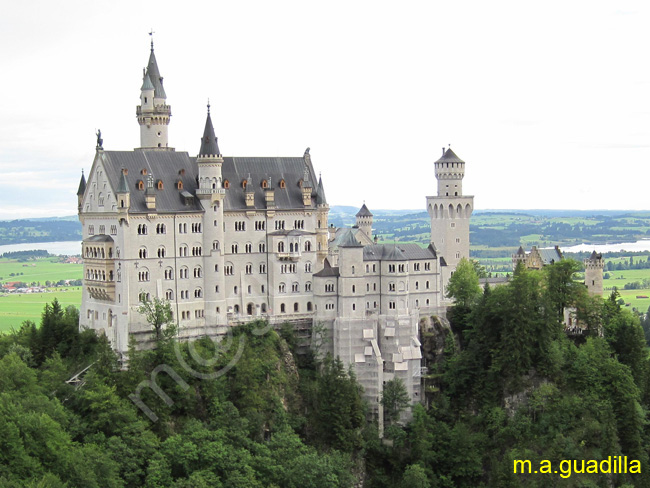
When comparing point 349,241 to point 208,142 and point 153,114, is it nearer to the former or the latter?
point 208,142

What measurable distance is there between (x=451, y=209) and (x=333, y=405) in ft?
93.2

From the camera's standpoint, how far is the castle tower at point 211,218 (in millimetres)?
87675

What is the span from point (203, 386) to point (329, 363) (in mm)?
12696

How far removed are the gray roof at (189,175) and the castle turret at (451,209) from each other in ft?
50.4

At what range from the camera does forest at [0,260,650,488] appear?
7544 centimetres

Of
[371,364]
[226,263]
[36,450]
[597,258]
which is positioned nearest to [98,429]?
[36,450]

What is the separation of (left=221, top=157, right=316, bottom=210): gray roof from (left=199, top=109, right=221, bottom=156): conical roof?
161 inches

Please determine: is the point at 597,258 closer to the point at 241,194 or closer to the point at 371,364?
the point at 371,364

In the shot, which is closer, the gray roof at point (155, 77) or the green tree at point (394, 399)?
→ the green tree at point (394, 399)

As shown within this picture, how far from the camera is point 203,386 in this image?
270 feet

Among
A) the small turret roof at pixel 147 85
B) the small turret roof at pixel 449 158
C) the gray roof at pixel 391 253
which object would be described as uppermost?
the small turret roof at pixel 147 85

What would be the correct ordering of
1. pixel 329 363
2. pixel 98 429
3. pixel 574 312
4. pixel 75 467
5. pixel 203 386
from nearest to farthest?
pixel 75 467, pixel 98 429, pixel 203 386, pixel 329 363, pixel 574 312

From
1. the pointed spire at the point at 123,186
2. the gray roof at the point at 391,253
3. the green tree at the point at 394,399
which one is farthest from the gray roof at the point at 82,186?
the green tree at the point at 394,399

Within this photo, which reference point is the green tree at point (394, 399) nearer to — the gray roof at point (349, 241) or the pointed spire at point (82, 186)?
the gray roof at point (349, 241)
